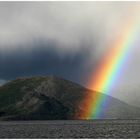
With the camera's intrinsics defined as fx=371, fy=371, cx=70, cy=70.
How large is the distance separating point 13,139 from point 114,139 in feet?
129

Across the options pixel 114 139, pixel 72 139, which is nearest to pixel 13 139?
pixel 72 139

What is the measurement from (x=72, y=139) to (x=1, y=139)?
87.7ft

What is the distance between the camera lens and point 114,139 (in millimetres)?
124688

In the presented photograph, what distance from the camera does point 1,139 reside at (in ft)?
449

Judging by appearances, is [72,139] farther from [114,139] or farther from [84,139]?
[114,139]

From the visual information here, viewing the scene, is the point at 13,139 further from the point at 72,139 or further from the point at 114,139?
the point at 114,139

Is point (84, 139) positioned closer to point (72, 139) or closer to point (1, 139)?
point (72, 139)

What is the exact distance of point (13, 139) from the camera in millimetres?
140000

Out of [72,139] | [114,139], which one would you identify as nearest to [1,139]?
[72,139]

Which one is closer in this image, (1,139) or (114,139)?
(114,139)

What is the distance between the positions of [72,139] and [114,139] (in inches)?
617

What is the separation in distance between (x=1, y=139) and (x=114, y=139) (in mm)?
42112

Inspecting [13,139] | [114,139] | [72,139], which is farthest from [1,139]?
[114,139]

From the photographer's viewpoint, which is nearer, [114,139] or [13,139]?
[114,139]
